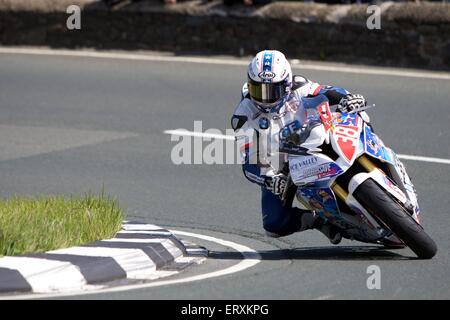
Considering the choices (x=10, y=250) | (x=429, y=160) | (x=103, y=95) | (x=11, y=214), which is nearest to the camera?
(x=10, y=250)

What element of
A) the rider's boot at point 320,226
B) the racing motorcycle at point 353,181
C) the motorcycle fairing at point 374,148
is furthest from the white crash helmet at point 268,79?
the rider's boot at point 320,226

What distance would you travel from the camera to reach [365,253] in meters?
9.18

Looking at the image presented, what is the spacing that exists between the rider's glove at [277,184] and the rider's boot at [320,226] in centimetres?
34

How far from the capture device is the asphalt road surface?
809 centimetres

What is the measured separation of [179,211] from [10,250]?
2.97m

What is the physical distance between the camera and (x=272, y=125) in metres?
9.38

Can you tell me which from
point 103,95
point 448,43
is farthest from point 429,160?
point 103,95

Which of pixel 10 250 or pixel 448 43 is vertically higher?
pixel 448 43

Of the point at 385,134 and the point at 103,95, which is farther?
the point at 103,95

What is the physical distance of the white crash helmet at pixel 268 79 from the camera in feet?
30.1

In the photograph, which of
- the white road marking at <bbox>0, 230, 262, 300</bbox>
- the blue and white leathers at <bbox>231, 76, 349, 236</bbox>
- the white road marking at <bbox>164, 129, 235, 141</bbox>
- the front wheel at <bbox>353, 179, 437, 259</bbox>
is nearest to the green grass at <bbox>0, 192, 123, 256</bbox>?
the white road marking at <bbox>0, 230, 262, 300</bbox>

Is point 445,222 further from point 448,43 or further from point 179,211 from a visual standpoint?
point 448,43

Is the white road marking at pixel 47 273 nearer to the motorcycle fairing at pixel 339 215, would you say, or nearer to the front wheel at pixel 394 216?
the motorcycle fairing at pixel 339 215

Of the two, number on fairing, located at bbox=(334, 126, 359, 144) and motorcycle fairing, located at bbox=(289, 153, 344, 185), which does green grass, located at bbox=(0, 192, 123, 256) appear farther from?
number on fairing, located at bbox=(334, 126, 359, 144)
